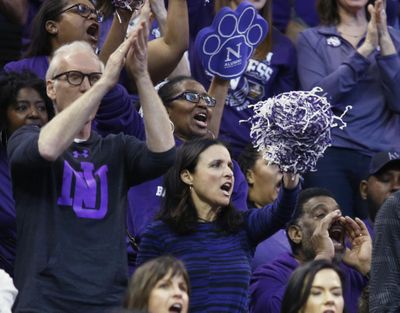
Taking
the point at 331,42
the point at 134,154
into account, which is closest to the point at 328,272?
the point at 134,154

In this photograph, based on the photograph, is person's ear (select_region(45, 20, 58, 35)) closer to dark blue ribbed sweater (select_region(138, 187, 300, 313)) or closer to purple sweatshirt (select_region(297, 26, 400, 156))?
dark blue ribbed sweater (select_region(138, 187, 300, 313))

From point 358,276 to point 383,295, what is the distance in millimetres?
1723

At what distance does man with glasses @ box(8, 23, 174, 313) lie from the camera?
18.8 feet

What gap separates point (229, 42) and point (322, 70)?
4.60 feet

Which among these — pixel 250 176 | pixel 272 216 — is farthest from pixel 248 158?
pixel 272 216

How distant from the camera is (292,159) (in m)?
6.20

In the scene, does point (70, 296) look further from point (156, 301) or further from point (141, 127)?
point (141, 127)

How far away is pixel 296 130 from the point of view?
6.17m

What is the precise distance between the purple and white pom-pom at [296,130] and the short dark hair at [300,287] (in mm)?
472

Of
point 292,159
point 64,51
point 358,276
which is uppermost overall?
point 64,51

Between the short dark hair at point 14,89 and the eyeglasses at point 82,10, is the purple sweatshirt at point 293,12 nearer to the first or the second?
the eyeglasses at point 82,10

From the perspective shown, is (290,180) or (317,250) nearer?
(290,180)

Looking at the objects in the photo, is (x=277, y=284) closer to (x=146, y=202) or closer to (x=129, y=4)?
(x=146, y=202)

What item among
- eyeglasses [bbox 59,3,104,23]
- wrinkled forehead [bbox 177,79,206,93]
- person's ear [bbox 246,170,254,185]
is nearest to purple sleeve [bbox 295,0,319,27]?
person's ear [bbox 246,170,254,185]
